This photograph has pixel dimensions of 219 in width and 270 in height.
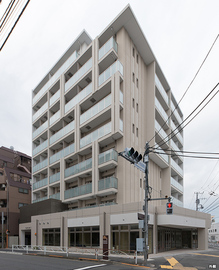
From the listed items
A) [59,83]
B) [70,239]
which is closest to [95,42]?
[59,83]

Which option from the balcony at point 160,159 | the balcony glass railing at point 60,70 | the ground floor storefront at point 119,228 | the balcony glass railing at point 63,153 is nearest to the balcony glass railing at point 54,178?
the balcony glass railing at point 63,153

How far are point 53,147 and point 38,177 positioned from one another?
9486 mm

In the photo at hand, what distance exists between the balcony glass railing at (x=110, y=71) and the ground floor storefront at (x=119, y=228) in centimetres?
1509

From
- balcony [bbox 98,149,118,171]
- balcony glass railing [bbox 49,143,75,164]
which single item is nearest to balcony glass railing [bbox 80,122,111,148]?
balcony [bbox 98,149,118,171]

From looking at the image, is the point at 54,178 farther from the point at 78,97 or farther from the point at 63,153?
the point at 78,97

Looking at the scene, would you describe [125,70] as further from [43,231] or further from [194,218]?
[43,231]

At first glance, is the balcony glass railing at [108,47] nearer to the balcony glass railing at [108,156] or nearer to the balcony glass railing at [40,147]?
the balcony glass railing at [108,156]

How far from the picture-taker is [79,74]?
125 feet

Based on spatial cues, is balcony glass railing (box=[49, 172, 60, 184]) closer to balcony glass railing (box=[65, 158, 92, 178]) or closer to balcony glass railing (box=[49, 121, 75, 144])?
balcony glass railing (box=[65, 158, 92, 178])

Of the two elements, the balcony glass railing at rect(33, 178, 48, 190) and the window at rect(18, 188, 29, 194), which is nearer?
the balcony glass railing at rect(33, 178, 48, 190)

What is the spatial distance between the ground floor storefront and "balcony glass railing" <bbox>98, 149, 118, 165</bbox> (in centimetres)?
542

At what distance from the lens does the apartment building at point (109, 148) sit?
28.0m

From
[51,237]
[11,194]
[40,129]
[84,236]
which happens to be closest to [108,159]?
[84,236]

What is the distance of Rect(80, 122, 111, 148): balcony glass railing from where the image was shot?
103ft
